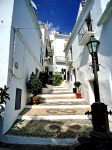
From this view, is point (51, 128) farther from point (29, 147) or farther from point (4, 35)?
point (4, 35)

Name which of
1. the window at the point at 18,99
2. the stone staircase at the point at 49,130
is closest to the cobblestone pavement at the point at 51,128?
the stone staircase at the point at 49,130

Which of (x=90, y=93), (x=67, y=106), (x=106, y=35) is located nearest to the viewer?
(x=106, y=35)

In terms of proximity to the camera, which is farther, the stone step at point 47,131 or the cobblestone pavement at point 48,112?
the cobblestone pavement at point 48,112

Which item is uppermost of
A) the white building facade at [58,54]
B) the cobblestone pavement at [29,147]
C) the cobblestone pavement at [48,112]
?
the white building facade at [58,54]

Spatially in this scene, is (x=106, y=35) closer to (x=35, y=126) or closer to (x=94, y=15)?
(x=94, y=15)

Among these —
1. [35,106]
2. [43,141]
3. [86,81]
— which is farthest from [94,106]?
[86,81]

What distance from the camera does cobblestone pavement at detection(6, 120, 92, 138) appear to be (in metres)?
4.53

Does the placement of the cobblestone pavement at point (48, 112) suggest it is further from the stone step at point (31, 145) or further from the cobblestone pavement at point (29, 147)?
the cobblestone pavement at point (29, 147)

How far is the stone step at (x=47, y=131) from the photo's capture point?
4.26 metres

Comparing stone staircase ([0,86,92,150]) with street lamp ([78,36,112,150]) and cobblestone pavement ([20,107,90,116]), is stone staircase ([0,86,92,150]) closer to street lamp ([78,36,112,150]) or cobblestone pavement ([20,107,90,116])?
cobblestone pavement ([20,107,90,116])

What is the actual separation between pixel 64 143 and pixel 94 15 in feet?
25.3

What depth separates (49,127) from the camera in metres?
5.11

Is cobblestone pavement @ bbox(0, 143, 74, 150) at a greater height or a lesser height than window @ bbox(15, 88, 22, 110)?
lesser

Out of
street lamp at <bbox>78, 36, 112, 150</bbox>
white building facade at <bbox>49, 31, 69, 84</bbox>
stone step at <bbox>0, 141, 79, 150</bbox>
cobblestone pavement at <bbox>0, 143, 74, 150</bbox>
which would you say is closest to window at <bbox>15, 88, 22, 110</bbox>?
stone step at <bbox>0, 141, 79, 150</bbox>
